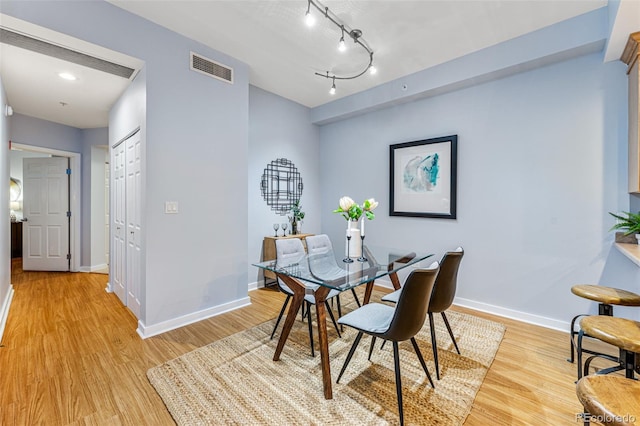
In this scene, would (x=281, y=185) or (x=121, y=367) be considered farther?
(x=281, y=185)

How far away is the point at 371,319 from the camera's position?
1834 millimetres

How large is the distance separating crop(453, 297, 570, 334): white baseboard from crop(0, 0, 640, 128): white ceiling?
2.53 m

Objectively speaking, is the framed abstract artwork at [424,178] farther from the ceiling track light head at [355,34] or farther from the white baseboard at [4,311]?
the white baseboard at [4,311]

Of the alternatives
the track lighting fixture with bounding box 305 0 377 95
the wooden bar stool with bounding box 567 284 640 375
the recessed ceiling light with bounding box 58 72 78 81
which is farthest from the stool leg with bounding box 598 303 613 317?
the recessed ceiling light with bounding box 58 72 78 81

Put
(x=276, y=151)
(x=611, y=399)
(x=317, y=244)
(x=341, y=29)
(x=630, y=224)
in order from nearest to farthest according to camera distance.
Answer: (x=611, y=399) < (x=630, y=224) < (x=341, y=29) < (x=317, y=244) < (x=276, y=151)

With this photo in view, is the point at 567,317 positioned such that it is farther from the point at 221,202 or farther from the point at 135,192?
the point at 135,192

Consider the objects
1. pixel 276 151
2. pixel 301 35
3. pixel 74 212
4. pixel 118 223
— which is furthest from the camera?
pixel 74 212

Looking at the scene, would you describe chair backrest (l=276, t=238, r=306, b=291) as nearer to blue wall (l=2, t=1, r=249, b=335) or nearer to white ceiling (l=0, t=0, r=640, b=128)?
blue wall (l=2, t=1, r=249, b=335)

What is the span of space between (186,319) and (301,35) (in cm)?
307

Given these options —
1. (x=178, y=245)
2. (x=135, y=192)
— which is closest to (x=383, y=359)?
(x=178, y=245)

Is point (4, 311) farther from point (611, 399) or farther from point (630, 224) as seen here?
point (630, 224)

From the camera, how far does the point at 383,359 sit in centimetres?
222

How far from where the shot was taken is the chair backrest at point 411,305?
151 centimetres

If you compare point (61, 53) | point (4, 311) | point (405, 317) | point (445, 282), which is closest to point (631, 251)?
point (445, 282)
